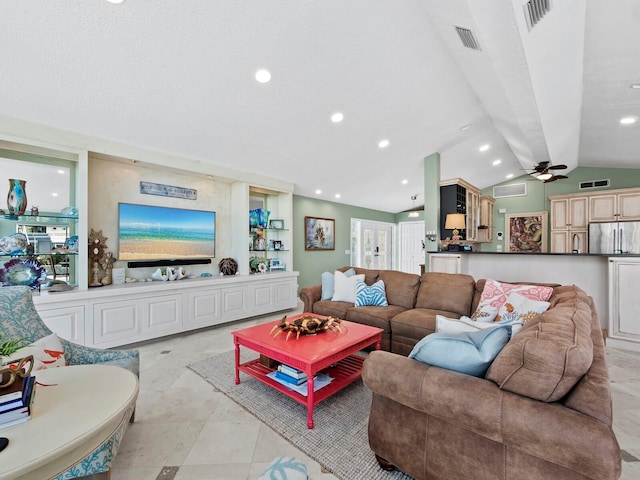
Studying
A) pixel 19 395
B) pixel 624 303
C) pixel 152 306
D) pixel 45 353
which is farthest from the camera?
pixel 152 306

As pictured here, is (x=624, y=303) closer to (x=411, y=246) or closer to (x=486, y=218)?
(x=486, y=218)


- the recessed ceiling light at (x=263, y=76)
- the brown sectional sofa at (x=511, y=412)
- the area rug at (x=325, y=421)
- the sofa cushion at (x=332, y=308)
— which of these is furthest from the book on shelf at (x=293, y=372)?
the recessed ceiling light at (x=263, y=76)

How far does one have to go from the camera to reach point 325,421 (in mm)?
1968

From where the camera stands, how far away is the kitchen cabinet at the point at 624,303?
319 cm

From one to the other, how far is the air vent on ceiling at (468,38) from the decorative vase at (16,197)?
13.9 ft

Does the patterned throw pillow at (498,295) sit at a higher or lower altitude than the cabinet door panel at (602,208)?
lower

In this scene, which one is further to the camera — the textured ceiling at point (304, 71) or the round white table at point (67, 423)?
the textured ceiling at point (304, 71)

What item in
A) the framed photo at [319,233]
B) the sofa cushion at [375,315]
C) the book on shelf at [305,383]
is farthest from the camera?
the framed photo at [319,233]

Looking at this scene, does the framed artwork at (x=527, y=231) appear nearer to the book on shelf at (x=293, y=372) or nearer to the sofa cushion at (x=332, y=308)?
the sofa cushion at (x=332, y=308)

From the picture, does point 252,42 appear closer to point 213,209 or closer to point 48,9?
point 48,9

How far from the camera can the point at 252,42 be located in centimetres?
237

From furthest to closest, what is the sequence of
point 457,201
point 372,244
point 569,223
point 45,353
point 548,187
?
point 372,244, point 548,187, point 569,223, point 457,201, point 45,353

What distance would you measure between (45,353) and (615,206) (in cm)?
882

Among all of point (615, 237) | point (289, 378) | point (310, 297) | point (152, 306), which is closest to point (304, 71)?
point (310, 297)
